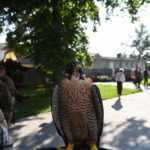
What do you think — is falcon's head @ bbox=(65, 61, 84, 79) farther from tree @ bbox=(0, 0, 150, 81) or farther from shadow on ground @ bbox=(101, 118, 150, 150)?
tree @ bbox=(0, 0, 150, 81)

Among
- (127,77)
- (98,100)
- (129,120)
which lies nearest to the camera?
(98,100)

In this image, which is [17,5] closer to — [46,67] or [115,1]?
[46,67]

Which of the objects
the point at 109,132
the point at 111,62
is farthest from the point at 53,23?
the point at 111,62

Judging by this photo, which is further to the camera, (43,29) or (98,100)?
(43,29)

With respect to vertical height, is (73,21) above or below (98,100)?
above

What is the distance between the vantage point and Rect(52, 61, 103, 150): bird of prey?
4.21 metres

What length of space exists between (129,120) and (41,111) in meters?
3.49

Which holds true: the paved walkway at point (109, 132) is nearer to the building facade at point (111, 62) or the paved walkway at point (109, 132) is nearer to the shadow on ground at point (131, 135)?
the shadow on ground at point (131, 135)

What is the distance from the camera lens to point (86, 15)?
1959cm

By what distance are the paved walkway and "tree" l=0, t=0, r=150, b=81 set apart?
6.74 meters

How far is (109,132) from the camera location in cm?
705

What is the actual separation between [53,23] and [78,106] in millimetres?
13053

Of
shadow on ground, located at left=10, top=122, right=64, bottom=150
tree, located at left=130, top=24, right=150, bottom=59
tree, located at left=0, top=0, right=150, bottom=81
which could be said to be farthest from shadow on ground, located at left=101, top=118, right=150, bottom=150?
tree, located at left=130, top=24, right=150, bottom=59

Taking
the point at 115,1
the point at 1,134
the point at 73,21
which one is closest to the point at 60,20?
the point at 73,21
